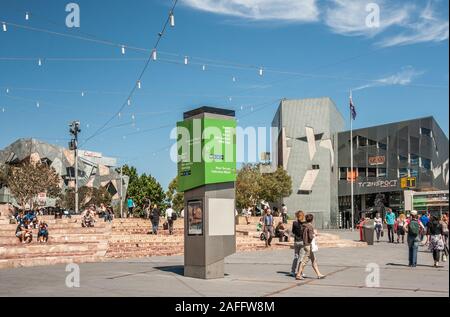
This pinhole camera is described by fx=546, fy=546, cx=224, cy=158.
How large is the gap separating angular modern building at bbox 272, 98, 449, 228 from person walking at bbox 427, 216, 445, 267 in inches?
1750

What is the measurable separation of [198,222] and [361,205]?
55.3 meters

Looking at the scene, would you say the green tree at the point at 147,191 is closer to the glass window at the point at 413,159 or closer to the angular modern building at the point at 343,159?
the angular modern building at the point at 343,159

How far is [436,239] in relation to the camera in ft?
54.9

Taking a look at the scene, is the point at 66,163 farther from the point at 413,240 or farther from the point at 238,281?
the point at 238,281

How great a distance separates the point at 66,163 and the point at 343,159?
62.0 m

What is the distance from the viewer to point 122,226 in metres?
35.1

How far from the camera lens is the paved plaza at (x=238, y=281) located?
11273 millimetres

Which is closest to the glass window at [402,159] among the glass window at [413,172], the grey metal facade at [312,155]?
the glass window at [413,172]

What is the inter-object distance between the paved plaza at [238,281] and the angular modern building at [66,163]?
7643 cm

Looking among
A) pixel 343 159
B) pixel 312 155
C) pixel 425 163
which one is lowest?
pixel 425 163

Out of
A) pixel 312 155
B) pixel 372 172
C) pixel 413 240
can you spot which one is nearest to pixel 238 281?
pixel 413 240

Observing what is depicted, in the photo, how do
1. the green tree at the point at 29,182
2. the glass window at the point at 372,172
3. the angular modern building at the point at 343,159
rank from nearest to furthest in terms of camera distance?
the angular modern building at the point at 343,159, the glass window at the point at 372,172, the green tree at the point at 29,182

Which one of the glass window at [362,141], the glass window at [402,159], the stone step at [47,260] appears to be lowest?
the stone step at [47,260]
